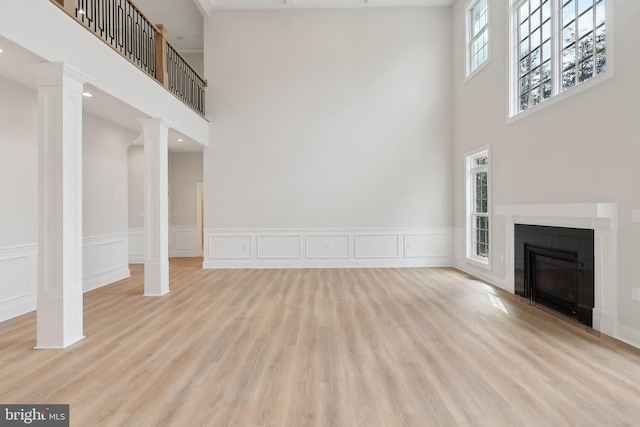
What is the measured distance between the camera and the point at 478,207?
7469 mm

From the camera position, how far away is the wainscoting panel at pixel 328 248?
335 inches

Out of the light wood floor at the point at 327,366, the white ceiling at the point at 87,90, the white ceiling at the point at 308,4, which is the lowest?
the light wood floor at the point at 327,366

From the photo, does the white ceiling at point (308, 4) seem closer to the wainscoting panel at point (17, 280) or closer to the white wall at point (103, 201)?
the white wall at point (103, 201)

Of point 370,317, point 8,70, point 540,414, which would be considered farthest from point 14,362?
point 540,414

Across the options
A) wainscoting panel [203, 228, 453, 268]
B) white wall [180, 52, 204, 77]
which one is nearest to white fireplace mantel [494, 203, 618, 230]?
wainscoting panel [203, 228, 453, 268]

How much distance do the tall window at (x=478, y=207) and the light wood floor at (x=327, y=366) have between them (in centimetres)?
212

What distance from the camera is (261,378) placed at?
2.86 meters

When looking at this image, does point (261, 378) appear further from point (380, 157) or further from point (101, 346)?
point (380, 157)

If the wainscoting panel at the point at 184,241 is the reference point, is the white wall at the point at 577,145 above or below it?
above

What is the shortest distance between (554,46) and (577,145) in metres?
1.52

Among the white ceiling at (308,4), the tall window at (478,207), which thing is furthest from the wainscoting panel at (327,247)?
the white ceiling at (308,4)

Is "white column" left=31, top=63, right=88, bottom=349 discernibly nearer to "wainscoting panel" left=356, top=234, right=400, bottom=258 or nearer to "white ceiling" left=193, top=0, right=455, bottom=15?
"white ceiling" left=193, top=0, right=455, bottom=15

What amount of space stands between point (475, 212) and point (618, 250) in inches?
153


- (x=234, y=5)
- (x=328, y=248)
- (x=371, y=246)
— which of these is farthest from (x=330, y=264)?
(x=234, y=5)
